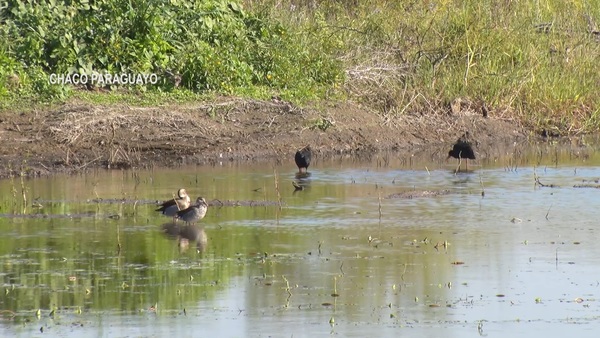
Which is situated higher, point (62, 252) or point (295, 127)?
point (295, 127)

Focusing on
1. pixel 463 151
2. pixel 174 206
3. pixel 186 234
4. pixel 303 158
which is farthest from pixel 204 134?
pixel 186 234

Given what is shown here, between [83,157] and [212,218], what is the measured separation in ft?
12.4

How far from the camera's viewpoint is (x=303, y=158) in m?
15.3

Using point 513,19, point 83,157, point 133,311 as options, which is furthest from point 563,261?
point 513,19

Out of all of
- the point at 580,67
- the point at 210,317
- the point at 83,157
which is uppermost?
the point at 580,67

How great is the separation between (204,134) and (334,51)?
12.5ft

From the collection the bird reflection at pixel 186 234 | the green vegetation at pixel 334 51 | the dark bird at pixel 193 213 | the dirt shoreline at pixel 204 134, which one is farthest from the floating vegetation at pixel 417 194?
the green vegetation at pixel 334 51

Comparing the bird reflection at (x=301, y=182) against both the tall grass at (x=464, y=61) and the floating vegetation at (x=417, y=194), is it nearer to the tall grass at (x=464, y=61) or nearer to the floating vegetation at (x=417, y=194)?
the floating vegetation at (x=417, y=194)

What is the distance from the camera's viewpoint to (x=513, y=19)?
2144 centimetres

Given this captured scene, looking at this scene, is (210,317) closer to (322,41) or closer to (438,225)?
(438,225)

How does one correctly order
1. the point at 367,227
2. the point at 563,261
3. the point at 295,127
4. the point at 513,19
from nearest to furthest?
the point at 563,261 → the point at 367,227 → the point at 295,127 → the point at 513,19

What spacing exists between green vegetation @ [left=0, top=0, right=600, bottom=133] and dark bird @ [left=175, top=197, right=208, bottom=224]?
17.3 ft

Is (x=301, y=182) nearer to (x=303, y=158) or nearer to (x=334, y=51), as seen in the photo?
(x=303, y=158)

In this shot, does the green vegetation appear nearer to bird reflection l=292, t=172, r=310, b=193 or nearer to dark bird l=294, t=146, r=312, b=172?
dark bird l=294, t=146, r=312, b=172
